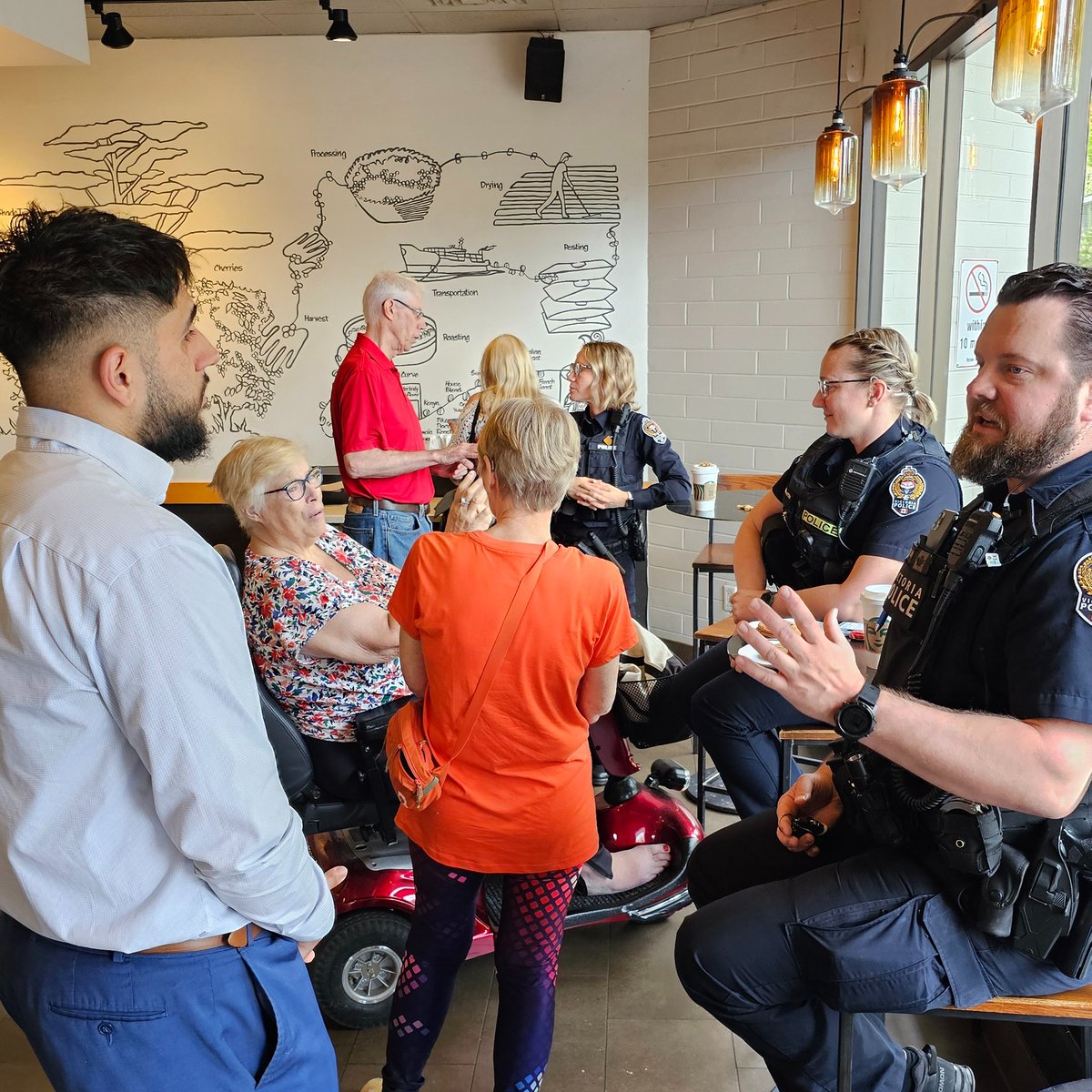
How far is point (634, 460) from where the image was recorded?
3.91m

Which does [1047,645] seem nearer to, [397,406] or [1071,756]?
[1071,756]

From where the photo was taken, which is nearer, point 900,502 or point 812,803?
point 812,803

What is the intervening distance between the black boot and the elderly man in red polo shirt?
2368 mm

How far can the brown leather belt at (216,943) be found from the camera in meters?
1.17

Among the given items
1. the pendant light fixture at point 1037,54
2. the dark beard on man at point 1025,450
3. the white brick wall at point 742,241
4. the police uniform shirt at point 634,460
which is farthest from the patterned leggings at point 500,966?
the white brick wall at point 742,241

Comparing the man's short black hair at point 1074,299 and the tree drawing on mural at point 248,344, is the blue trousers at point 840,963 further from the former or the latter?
the tree drawing on mural at point 248,344

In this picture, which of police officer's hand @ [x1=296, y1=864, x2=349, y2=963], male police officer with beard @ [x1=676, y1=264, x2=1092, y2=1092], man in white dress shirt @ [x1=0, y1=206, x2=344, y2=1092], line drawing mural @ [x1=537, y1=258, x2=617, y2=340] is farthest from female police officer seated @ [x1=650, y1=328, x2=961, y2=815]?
line drawing mural @ [x1=537, y1=258, x2=617, y2=340]

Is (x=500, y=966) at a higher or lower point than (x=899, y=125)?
lower

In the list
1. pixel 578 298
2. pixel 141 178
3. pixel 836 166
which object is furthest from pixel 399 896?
pixel 141 178

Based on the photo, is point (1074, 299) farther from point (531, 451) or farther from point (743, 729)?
point (743, 729)

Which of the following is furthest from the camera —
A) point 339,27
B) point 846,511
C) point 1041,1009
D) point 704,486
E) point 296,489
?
point 339,27

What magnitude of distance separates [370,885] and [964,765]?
56.8 inches

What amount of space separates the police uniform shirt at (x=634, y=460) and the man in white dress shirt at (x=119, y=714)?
271cm

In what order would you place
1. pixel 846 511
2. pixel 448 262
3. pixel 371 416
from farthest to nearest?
A: pixel 448 262, pixel 371 416, pixel 846 511
